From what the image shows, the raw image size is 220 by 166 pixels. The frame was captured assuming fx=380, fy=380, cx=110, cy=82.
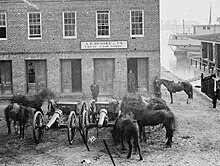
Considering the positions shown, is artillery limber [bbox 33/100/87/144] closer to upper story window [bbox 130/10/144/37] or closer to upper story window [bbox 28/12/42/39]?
upper story window [bbox 130/10/144/37]

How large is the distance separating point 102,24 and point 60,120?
11769mm

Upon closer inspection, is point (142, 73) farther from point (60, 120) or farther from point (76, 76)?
point (60, 120)

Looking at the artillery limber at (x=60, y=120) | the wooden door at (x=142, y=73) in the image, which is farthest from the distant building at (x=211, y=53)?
the artillery limber at (x=60, y=120)

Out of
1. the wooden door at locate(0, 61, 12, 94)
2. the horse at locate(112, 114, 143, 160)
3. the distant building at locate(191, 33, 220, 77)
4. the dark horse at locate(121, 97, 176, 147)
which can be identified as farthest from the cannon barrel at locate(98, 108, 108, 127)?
the distant building at locate(191, 33, 220, 77)

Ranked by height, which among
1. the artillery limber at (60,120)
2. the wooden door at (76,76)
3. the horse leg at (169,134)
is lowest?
the horse leg at (169,134)

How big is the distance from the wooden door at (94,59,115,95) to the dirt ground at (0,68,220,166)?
9260 mm

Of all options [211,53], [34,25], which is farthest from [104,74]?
[211,53]

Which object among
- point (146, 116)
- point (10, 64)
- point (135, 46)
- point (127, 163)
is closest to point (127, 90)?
point (135, 46)

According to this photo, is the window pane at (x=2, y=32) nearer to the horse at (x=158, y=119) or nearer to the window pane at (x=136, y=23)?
the window pane at (x=136, y=23)

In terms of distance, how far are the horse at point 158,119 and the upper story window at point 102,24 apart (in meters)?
12.3

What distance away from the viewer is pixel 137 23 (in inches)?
1019

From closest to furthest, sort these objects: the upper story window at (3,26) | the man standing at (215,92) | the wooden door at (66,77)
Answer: the man standing at (215,92) < the upper story window at (3,26) < the wooden door at (66,77)

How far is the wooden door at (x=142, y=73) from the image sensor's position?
26.3 meters

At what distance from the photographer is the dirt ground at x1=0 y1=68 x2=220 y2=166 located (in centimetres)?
1265
